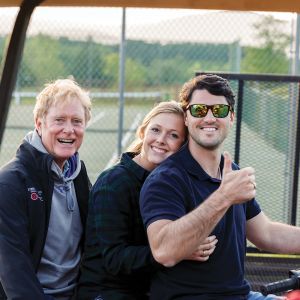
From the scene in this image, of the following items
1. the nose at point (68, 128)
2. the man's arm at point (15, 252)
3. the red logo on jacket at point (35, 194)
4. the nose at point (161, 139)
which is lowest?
the man's arm at point (15, 252)

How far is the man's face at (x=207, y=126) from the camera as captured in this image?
2.46 m

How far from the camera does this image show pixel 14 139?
8.80 m

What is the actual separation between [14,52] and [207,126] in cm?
Result: 63

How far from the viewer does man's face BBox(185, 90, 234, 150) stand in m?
2.46

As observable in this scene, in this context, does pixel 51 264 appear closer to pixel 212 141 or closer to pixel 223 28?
pixel 212 141

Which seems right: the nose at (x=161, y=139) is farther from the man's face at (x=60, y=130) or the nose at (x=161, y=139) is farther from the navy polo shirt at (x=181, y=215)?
the man's face at (x=60, y=130)

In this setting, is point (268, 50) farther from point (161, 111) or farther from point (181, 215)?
point (181, 215)

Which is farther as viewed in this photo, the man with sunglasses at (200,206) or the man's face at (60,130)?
the man's face at (60,130)

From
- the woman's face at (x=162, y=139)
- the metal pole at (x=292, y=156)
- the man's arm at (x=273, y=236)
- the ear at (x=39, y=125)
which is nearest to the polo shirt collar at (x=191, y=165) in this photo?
the woman's face at (x=162, y=139)

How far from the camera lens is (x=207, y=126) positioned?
96.8 inches

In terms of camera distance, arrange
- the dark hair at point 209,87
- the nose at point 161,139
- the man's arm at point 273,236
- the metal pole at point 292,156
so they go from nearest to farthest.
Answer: the dark hair at point 209,87 → the nose at point 161,139 → the man's arm at point 273,236 → the metal pole at point 292,156

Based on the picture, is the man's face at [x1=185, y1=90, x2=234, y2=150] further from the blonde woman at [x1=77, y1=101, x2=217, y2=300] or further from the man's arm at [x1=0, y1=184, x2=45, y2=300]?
the man's arm at [x1=0, y1=184, x2=45, y2=300]

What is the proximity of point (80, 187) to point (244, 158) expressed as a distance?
1258 mm

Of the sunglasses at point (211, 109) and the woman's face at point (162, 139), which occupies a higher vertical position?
the sunglasses at point (211, 109)
